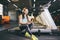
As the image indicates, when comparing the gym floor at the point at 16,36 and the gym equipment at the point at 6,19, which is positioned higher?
the gym equipment at the point at 6,19

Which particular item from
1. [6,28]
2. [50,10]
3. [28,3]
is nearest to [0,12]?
[6,28]

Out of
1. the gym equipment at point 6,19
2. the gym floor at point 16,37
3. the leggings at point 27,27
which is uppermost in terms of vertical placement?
the gym equipment at point 6,19

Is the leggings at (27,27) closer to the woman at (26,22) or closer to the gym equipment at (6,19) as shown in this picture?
the woman at (26,22)

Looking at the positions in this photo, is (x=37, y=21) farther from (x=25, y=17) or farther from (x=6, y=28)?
(x=6, y=28)

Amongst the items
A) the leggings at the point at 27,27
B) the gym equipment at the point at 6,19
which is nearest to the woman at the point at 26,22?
the leggings at the point at 27,27

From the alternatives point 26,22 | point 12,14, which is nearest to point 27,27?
point 26,22

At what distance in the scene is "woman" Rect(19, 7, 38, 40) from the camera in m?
1.21

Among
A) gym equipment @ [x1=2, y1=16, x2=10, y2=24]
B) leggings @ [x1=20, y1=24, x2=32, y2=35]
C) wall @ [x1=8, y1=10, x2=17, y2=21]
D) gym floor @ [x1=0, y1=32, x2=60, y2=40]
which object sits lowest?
gym floor @ [x1=0, y1=32, x2=60, y2=40]

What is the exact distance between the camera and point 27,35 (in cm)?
132

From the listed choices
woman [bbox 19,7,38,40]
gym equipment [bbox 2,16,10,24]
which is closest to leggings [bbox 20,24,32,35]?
woman [bbox 19,7,38,40]

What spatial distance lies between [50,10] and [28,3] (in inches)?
7.1

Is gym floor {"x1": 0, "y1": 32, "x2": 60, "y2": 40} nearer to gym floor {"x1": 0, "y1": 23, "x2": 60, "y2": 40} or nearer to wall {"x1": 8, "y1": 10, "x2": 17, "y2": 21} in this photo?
gym floor {"x1": 0, "y1": 23, "x2": 60, "y2": 40}

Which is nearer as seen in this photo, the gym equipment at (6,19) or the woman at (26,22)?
the woman at (26,22)

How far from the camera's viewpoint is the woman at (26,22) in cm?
121
